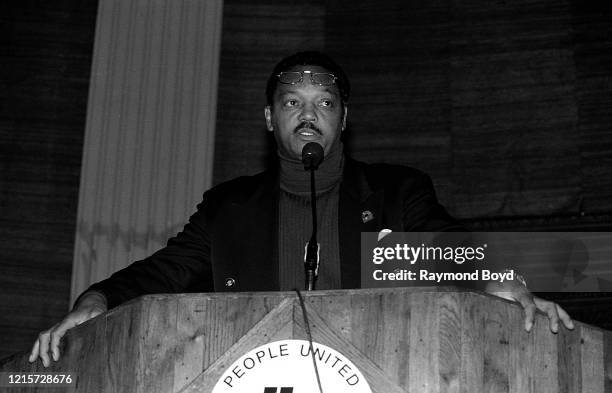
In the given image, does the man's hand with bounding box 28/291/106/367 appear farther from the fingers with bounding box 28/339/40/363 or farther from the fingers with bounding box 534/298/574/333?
the fingers with bounding box 534/298/574/333

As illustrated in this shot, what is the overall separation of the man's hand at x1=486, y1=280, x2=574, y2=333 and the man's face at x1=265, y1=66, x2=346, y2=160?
0.85 meters

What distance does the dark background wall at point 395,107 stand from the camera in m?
4.80

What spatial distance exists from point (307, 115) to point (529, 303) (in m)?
1.07

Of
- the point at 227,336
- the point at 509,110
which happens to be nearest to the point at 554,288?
the point at 509,110

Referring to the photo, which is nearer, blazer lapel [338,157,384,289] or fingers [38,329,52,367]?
fingers [38,329,52,367]

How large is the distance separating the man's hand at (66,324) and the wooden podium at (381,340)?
22cm

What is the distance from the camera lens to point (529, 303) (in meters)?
2.32

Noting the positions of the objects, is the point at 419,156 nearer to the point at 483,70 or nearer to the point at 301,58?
the point at 483,70

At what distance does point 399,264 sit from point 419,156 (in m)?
2.16

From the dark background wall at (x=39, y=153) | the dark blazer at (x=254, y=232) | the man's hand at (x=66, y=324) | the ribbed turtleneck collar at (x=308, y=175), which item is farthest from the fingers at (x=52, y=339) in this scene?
the dark background wall at (x=39, y=153)

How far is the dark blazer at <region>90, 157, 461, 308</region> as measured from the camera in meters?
2.85

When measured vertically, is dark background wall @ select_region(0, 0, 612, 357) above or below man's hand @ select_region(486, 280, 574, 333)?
above

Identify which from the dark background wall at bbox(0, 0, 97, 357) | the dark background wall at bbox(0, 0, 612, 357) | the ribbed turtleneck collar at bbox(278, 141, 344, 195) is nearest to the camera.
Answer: the ribbed turtleneck collar at bbox(278, 141, 344, 195)

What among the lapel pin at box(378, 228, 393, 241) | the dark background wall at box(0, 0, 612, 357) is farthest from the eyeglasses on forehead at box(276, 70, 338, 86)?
the dark background wall at box(0, 0, 612, 357)
